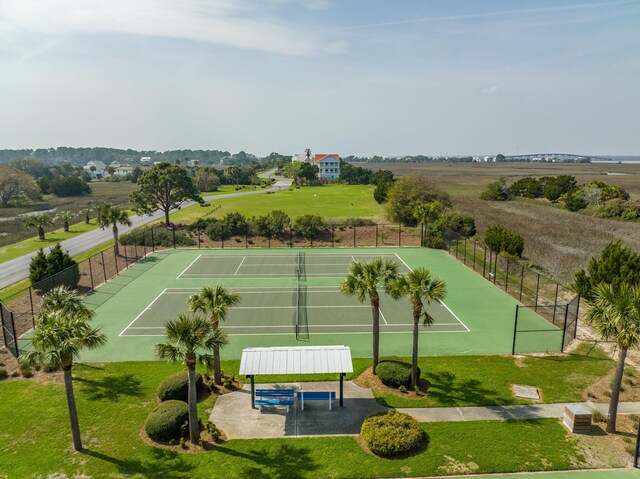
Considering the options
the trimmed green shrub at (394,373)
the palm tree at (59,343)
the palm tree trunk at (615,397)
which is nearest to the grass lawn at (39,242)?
the palm tree at (59,343)

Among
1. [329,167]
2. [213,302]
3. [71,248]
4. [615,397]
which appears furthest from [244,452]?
[329,167]

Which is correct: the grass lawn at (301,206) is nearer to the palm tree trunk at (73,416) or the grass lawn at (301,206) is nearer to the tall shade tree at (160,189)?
the tall shade tree at (160,189)

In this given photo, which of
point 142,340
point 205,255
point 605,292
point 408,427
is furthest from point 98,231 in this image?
point 605,292

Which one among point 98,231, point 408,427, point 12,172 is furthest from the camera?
point 12,172

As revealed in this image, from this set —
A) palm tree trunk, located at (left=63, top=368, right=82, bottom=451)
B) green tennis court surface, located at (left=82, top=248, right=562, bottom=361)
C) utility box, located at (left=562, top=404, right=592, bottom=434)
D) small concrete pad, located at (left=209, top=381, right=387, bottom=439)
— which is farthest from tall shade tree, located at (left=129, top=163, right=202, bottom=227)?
utility box, located at (left=562, top=404, right=592, bottom=434)

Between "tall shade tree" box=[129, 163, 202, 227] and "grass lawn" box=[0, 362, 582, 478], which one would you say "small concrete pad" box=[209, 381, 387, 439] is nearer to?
"grass lawn" box=[0, 362, 582, 478]

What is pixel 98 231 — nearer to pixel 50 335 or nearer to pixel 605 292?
pixel 50 335
